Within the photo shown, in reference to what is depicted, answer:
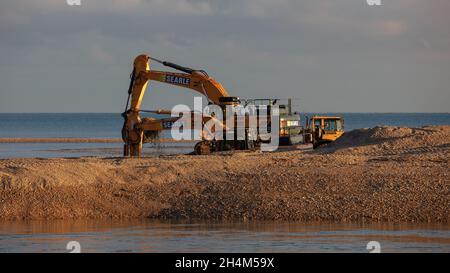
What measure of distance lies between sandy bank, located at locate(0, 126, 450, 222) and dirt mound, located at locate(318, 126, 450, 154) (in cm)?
683

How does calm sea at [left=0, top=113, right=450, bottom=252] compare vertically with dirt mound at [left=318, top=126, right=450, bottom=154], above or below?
below

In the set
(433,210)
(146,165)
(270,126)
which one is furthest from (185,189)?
(270,126)

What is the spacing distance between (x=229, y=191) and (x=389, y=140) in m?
13.7

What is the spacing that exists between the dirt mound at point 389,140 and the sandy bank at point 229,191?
6.83 meters

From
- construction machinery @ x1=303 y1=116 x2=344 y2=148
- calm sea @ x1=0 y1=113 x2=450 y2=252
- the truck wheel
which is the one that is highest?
construction machinery @ x1=303 y1=116 x2=344 y2=148

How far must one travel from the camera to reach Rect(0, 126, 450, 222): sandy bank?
26.7m

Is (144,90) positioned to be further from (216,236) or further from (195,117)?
(216,236)

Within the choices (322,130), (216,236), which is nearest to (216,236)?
(216,236)

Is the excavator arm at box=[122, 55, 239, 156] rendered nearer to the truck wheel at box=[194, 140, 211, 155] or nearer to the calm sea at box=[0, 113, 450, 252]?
the truck wheel at box=[194, 140, 211, 155]

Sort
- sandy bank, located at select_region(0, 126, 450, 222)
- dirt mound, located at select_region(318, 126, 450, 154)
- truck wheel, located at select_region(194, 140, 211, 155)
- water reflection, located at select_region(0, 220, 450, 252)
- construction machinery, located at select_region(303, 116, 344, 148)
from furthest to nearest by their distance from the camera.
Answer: construction machinery, located at select_region(303, 116, 344, 148) < truck wheel, located at select_region(194, 140, 211, 155) < dirt mound, located at select_region(318, 126, 450, 154) < sandy bank, located at select_region(0, 126, 450, 222) < water reflection, located at select_region(0, 220, 450, 252)

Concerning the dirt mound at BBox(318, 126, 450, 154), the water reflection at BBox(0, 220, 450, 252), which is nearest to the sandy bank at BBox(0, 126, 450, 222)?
the water reflection at BBox(0, 220, 450, 252)

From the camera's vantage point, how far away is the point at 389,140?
132 ft
